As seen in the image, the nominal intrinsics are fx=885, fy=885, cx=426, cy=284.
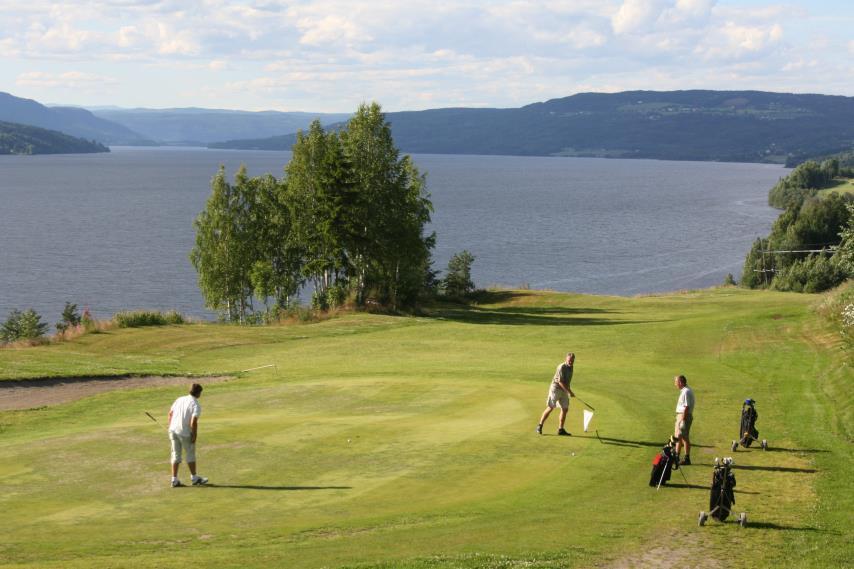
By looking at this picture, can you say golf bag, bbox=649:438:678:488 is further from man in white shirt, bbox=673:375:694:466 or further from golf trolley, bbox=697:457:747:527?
golf trolley, bbox=697:457:747:527

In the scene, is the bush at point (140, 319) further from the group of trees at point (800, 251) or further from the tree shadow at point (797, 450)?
the group of trees at point (800, 251)

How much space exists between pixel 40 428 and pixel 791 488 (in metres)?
19.6

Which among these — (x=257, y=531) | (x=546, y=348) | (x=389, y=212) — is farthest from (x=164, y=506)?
(x=389, y=212)

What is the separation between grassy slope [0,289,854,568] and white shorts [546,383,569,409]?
2.95 ft

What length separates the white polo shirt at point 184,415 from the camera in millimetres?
18000

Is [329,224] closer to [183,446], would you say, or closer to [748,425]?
[748,425]

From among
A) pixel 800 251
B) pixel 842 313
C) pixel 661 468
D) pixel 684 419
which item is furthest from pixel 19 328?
pixel 800 251

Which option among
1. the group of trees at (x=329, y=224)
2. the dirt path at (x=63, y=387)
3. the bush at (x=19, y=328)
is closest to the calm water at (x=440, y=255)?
the bush at (x=19, y=328)

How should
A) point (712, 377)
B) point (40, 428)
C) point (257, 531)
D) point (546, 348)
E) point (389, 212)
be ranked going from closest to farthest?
point (257, 531) < point (40, 428) < point (712, 377) < point (546, 348) < point (389, 212)

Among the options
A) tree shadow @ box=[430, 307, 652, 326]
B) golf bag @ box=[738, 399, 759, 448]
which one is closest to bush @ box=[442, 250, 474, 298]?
tree shadow @ box=[430, 307, 652, 326]

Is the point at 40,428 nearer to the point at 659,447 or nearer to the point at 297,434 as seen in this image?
the point at 297,434

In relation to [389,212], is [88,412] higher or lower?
lower

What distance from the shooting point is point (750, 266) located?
119562 mm

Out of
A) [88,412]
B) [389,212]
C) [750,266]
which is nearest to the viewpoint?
[88,412]
